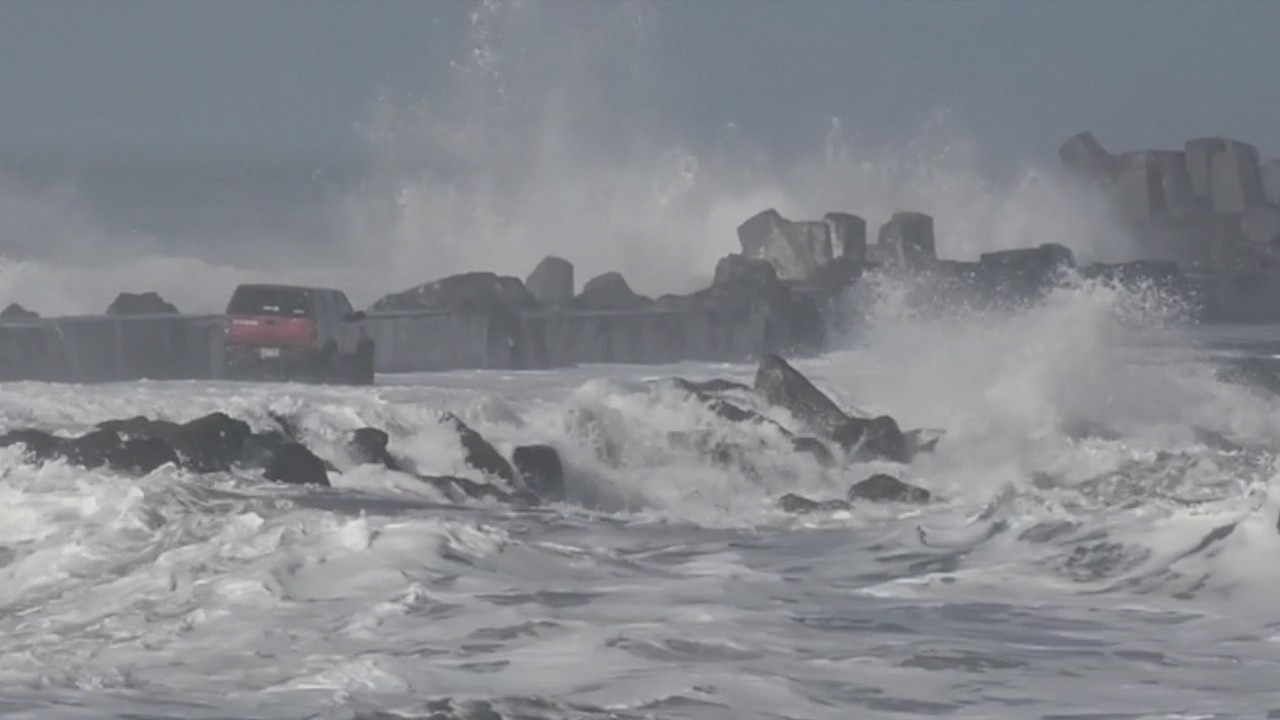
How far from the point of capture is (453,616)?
37.0ft

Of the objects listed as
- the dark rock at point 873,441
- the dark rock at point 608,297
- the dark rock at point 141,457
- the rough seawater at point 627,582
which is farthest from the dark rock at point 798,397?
the dark rock at point 608,297

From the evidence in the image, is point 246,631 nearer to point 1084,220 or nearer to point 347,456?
point 347,456

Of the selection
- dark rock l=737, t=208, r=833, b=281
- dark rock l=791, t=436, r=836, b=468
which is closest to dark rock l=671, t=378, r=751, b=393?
dark rock l=791, t=436, r=836, b=468

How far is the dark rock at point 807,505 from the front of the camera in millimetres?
16617

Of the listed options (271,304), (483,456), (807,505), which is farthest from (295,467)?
(271,304)

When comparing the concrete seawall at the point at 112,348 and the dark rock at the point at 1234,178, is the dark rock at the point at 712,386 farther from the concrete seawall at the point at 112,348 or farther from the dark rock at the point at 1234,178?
the dark rock at the point at 1234,178

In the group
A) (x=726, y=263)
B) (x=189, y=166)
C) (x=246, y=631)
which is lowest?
(x=246, y=631)

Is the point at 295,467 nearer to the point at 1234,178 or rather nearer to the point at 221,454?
the point at 221,454

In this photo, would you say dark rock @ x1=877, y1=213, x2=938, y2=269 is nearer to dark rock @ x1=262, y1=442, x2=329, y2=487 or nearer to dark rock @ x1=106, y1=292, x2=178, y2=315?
dark rock @ x1=106, y1=292, x2=178, y2=315

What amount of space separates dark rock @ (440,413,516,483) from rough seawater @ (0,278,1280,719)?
0.45 feet

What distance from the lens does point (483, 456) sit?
730 inches

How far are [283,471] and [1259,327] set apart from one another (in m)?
28.7

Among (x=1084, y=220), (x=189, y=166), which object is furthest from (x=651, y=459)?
(x=189, y=166)

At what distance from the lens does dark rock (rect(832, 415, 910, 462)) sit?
20.6m
